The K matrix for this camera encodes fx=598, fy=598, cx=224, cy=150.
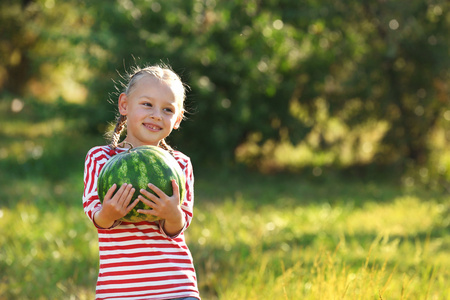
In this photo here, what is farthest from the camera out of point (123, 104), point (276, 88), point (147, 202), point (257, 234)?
point (276, 88)

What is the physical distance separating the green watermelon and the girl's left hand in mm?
32

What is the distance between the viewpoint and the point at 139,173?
8.89 ft

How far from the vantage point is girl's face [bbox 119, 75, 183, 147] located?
117 inches

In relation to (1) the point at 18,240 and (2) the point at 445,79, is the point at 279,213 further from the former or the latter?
(2) the point at 445,79

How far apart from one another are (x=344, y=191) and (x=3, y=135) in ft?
24.1

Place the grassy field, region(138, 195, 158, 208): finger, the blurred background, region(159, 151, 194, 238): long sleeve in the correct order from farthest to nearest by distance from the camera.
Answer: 1. the blurred background
2. the grassy field
3. region(159, 151, 194, 238): long sleeve
4. region(138, 195, 158, 208): finger

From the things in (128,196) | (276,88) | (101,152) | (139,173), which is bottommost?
(128,196)

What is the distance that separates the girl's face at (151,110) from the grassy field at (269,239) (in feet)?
3.79

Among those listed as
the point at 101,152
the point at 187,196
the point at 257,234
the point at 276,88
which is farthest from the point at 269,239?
the point at 276,88

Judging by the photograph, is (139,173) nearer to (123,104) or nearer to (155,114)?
(155,114)

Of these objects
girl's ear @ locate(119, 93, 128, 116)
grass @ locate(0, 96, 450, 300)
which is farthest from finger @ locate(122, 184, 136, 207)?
grass @ locate(0, 96, 450, 300)

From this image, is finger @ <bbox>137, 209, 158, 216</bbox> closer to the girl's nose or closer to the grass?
the girl's nose

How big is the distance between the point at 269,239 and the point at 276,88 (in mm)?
5035

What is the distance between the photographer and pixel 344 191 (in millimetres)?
10383
